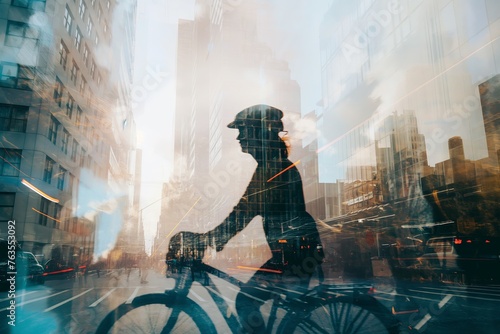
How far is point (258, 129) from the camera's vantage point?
4.25 m

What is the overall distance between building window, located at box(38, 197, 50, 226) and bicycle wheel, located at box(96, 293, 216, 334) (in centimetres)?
2684

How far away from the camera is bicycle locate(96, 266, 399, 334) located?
4.07 metres

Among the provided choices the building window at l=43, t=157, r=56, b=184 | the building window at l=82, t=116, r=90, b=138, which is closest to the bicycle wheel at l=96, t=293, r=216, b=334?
the building window at l=43, t=157, r=56, b=184

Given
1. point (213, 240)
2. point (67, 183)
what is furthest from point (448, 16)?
point (67, 183)

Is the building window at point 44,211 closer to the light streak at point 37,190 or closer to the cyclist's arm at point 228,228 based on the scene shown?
the light streak at point 37,190

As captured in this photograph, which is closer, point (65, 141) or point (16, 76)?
point (16, 76)

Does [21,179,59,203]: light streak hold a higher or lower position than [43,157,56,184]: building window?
lower

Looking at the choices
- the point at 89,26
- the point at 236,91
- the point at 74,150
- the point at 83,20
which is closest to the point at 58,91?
the point at 74,150

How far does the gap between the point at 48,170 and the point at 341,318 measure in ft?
98.2

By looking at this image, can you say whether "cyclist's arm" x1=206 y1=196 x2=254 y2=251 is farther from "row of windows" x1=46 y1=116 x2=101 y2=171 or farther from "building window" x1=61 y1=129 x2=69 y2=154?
"building window" x1=61 y1=129 x2=69 y2=154

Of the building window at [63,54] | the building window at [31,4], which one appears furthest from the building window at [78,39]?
the building window at [31,4]

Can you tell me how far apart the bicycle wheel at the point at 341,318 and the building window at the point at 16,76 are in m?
28.9

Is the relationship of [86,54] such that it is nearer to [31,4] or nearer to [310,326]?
[31,4]

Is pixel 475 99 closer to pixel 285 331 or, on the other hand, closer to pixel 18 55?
pixel 285 331
